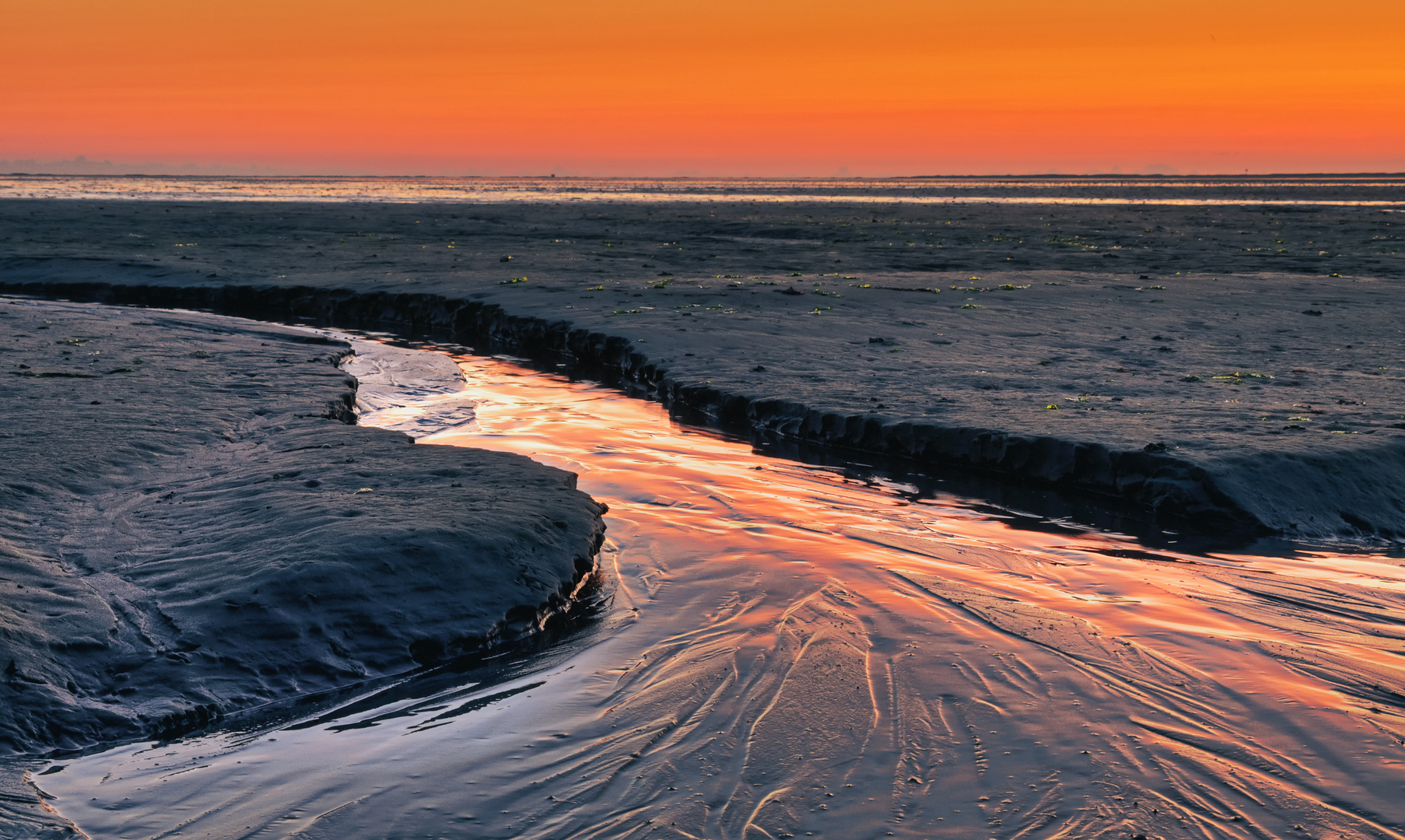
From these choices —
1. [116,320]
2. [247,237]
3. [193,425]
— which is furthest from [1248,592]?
[247,237]

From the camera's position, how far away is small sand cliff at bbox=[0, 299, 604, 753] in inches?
178

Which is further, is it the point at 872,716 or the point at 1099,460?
the point at 1099,460

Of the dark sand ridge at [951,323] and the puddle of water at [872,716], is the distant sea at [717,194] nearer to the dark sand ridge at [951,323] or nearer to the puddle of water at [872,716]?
the dark sand ridge at [951,323]

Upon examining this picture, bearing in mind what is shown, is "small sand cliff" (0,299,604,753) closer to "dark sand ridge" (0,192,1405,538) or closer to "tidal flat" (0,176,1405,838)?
"tidal flat" (0,176,1405,838)

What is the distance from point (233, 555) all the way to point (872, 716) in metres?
3.26

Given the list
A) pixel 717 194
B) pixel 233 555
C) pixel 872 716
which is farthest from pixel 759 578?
pixel 717 194

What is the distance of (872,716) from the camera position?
4496 mm

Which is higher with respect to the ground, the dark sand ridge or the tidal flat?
the dark sand ridge

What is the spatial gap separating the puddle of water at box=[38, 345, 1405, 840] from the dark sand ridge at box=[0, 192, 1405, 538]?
1284mm

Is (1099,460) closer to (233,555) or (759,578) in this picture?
(759,578)

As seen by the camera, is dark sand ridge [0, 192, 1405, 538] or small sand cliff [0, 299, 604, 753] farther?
dark sand ridge [0, 192, 1405, 538]

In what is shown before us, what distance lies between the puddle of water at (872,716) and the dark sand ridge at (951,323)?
1.28m

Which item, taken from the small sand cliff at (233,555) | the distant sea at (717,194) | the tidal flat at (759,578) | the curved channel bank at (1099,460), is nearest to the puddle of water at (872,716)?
the tidal flat at (759,578)

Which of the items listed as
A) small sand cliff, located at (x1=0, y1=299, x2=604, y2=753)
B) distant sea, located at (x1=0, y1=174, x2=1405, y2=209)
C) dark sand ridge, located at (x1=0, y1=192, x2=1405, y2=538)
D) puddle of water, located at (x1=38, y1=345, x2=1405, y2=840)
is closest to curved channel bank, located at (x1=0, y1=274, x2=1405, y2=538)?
dark sand ridge, located at (x1=0, y1=192, x2=1405, y2=538)
